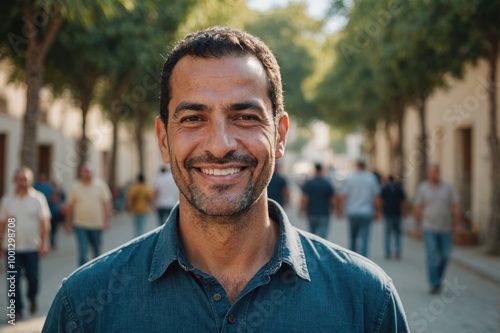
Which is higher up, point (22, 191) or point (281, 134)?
point (281, 134)

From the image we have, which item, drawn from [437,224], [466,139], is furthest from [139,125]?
[437,224]

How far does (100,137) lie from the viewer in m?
36.6

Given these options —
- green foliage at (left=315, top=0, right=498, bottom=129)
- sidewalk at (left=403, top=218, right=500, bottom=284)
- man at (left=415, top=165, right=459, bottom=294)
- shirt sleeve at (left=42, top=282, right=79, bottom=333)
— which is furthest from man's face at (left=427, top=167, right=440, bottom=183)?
shirt sleeve at (left=42, top=282, right=79, bottom=333)

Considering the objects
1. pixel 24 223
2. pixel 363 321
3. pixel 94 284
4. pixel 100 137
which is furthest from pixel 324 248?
pixel 100 137

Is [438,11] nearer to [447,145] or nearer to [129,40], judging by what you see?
[129,40]

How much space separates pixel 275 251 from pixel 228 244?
17cm

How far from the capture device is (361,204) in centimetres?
1252

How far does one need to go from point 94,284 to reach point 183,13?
55.9 ft

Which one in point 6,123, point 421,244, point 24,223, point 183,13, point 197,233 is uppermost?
point 183,13

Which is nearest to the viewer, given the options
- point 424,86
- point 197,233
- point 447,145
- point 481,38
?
point 197,233

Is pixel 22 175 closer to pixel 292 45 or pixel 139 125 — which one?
pixel 139 125

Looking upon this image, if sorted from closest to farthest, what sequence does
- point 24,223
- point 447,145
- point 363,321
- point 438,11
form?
point 363,321 < point 24,223 < point 438,11 < point 447,145

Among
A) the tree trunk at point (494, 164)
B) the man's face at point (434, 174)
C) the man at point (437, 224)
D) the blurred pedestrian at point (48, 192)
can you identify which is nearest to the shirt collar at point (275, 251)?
the man at point (437, 224)

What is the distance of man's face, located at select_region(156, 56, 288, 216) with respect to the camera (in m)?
2.29
